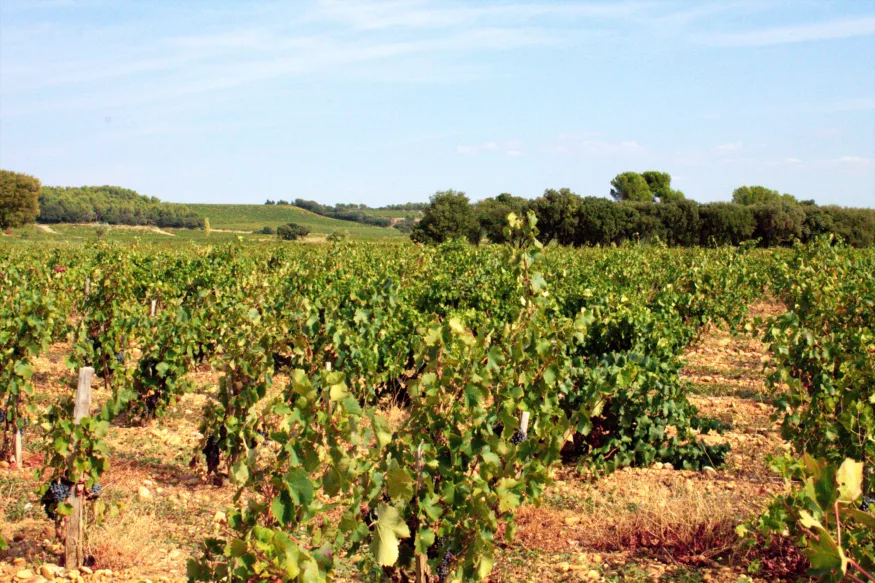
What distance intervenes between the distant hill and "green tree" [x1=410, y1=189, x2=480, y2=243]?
3274 centimetres

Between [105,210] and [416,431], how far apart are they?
271ft

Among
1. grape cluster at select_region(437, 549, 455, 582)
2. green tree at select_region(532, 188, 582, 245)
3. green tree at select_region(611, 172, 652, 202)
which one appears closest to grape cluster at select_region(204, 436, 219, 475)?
grape cluster at select_region(437, 549, 455, 582)

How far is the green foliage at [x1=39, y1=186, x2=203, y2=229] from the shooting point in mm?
74375

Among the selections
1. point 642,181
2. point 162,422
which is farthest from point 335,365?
point 642,181

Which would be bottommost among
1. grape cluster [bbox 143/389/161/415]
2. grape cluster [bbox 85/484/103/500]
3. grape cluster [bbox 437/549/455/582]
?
grape cluster [bbox 143/389/161/415]

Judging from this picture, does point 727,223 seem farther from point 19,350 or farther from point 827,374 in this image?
point 19,350

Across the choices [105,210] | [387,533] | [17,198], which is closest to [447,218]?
[17,198]

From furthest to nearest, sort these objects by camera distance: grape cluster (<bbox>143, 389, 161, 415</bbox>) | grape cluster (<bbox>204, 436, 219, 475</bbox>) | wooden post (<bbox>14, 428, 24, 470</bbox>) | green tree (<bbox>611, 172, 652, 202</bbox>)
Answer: green tree (<bbox>611, 172, 652, 202</bbox>) < grape cluster (<bbox>143, 389, 161, 415</bbox>) < wooden post (<bbox>14, 428, 24, 470</bbox>) < grape cluster (<bbox>204, 436, 219, 475</bbox>)

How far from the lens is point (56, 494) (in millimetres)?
4441

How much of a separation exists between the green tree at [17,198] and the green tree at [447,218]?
27.2 m

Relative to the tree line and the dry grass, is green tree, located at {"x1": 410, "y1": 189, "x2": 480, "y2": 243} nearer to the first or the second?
the tree line

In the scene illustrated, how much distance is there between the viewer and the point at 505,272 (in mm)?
11125

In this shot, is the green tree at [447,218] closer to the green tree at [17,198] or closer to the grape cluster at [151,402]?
the green tree at [17,198]

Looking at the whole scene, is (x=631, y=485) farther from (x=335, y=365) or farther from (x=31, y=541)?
(x=31, y=541)
